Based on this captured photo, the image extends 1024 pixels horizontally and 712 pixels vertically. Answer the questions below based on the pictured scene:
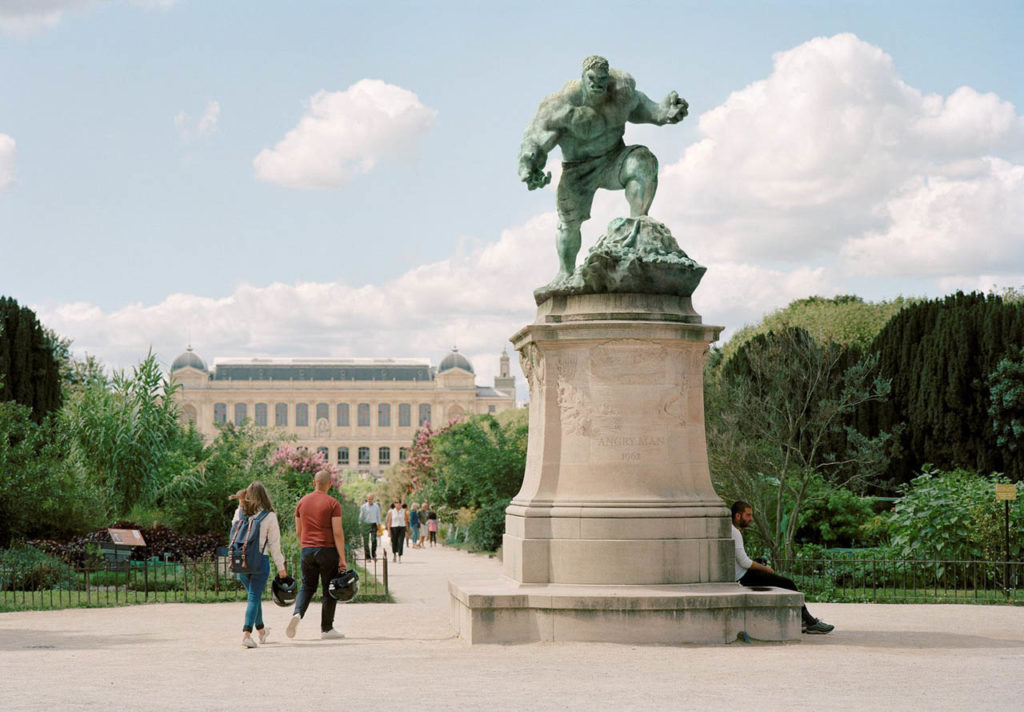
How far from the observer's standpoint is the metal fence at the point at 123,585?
16719mm

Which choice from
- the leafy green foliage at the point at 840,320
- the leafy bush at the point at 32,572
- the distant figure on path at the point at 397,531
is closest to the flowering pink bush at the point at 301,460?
the distant figure on path at the point at 397,531

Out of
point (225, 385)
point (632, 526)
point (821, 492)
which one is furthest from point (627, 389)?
point (225, 385)

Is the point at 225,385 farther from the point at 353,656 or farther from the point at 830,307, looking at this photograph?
the point at 353,656

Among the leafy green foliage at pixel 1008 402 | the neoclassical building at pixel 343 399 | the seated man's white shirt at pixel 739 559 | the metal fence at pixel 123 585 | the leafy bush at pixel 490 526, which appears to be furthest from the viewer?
the neoclassical building at pixel 343 399

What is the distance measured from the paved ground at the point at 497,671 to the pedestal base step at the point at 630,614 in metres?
0.17

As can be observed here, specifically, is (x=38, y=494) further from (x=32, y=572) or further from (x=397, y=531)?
(x=397, y=531)

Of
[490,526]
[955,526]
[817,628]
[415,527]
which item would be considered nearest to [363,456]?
[415,527]

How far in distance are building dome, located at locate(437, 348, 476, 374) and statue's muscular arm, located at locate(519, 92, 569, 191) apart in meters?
141

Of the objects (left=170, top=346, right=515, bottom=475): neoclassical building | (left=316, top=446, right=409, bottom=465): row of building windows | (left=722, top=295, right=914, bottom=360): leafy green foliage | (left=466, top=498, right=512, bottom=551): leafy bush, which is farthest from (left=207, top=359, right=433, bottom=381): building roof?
(left=466, top=498, right=512, bottom=551): leafy bush

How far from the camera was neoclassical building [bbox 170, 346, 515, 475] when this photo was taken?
149500 millimetres

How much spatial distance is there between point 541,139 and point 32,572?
10.3 meters

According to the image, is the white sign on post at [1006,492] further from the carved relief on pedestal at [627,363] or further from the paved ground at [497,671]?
the carved relief on pedestal at [627,363]

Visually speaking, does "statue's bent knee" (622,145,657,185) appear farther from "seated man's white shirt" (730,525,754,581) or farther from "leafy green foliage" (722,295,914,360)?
"leafy green foliage" (722,295,914,360)

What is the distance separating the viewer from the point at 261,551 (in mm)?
10898
